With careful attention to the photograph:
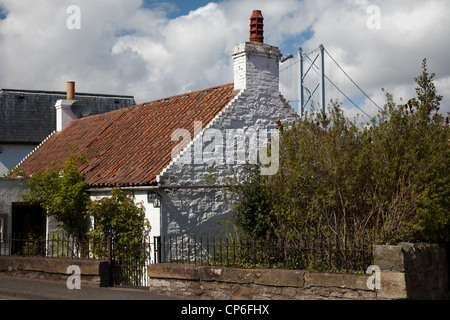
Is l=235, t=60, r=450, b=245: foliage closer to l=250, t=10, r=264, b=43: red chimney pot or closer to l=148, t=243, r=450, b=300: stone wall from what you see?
l=148, t=243, r=450, b=300: stone wall

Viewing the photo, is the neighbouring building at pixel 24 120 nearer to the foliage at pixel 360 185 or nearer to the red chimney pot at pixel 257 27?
the red chimney pot at pixel 257 27

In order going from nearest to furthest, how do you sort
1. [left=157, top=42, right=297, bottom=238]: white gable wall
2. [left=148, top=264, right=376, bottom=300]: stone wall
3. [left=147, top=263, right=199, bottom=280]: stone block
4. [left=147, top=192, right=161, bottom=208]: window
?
[left=148, top=264, right=376, bottom=300]: stone wall → [left=147, top=263, right=199, bottom=280]: stone block → [left=147, top=192, right=161, bottom=208]: window → [left=157, top=42, right=297, bottom=238]: white gable wall

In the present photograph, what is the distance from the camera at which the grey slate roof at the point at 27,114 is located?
33.3 m

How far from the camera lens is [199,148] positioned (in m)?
14.3

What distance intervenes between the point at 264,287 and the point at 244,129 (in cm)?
579

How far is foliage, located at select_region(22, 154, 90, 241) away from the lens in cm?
1581

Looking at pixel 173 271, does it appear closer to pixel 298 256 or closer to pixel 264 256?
pixel 264 256

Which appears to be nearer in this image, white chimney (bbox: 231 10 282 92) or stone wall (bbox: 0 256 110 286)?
stone wall (bbox: 0 256 110 286)

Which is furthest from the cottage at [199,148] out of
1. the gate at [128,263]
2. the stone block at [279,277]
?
the stone block at [279,277]

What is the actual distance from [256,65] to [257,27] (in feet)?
4.23

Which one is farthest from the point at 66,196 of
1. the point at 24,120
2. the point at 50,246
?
the point at 24,120

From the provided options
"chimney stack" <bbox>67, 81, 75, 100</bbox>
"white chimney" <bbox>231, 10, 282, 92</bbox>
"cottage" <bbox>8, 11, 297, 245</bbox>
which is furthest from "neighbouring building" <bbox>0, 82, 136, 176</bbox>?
"white chimney" <bbox>231, 10, 282, 92</bbox>

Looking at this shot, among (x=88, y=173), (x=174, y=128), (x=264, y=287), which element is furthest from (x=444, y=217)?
(x=88, y=173)

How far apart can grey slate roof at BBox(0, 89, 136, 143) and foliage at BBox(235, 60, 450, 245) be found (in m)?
23.9
